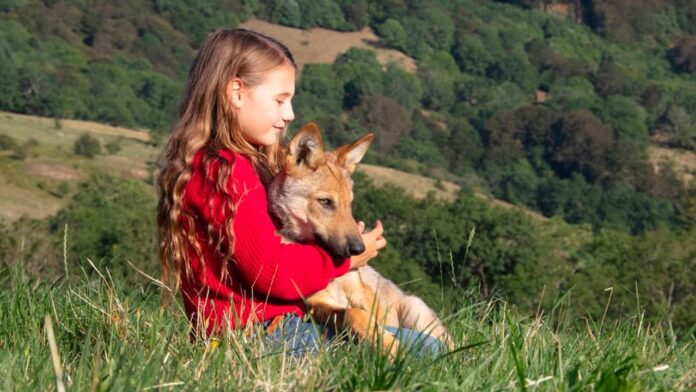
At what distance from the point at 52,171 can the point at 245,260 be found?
78.1 metres

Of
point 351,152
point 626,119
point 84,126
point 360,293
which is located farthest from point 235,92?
point 626,119

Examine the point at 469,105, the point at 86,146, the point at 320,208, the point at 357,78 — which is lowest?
the point at 469,105

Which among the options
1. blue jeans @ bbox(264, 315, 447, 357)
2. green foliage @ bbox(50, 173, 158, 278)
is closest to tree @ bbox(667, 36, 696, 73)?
green foliage @ bbox(50, 173, 158, 278)

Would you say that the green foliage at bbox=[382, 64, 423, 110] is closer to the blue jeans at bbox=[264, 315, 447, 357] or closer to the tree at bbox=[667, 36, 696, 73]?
the tree at bbox=[667, 36, 696, 73]

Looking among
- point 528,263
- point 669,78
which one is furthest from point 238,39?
point 669,78

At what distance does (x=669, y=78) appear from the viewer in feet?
538

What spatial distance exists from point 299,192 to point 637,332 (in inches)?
59.3

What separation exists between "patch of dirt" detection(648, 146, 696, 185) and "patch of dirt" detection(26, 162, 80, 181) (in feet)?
213

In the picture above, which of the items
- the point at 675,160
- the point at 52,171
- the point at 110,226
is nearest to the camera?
the point at 110,226

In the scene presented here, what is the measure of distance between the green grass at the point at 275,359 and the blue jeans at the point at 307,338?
7 cm

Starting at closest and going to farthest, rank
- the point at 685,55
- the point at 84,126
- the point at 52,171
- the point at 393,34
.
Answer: the point at 52,171 < the point at 84,126 < the point at 393,34 < the point at 685,55

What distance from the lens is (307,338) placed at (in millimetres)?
4309

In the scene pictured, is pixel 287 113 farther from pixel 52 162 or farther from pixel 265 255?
pixel 52 162

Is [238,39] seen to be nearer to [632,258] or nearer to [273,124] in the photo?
[273,124]
